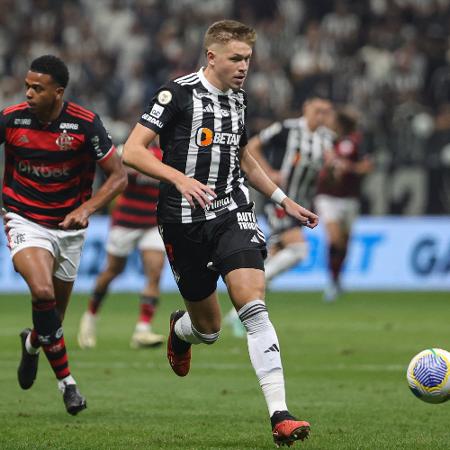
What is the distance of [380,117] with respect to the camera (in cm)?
2158

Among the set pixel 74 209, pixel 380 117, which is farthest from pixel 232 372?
pixel 380 117

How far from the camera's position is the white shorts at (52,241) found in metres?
8.17

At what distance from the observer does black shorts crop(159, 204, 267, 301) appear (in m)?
7.06

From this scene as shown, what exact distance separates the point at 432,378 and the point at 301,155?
7.41 metres

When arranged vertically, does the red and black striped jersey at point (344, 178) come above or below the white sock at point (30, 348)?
above

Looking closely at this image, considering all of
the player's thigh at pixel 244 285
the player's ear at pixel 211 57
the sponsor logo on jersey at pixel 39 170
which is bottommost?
the player's thigh at pixel 244 285

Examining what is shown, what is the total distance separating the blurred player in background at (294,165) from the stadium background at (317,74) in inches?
178

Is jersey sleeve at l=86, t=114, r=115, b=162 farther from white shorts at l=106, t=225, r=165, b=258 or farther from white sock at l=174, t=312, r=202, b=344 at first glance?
white shorts at l=106, t=225, r=165, b=258

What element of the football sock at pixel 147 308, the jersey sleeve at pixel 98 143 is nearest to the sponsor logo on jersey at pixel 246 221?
the jersey sleeve at pixel 98 143

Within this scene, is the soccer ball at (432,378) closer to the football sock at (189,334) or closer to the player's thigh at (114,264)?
the football sock at (189,334)

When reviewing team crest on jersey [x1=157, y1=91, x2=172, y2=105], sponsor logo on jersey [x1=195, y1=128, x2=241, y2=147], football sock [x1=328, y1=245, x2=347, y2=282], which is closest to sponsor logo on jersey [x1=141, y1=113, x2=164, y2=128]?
team crest on jersey [x1=157, y1=91, x2=172, y2=105]

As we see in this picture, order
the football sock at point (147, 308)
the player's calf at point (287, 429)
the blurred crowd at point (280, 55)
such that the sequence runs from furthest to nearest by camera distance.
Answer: the blurred crowd at point (280, 55), the football sock at point (147, 308), the player's calf at point (287, 429)

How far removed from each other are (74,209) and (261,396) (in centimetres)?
193

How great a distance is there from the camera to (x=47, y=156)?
26.9ft
